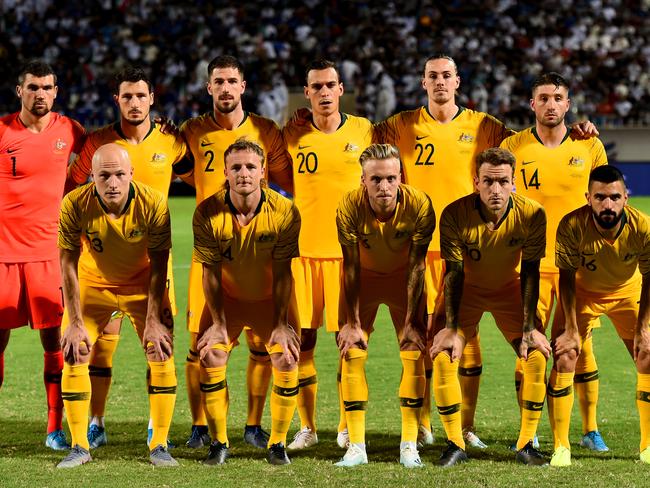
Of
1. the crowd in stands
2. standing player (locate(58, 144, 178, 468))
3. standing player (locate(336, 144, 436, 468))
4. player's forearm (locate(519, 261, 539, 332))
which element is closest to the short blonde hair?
standing player (locate(336, 144, 436, 468))

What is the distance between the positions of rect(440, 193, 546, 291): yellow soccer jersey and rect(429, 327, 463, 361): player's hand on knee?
0.40 m

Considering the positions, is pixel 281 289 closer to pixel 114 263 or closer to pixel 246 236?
pixel 246 236

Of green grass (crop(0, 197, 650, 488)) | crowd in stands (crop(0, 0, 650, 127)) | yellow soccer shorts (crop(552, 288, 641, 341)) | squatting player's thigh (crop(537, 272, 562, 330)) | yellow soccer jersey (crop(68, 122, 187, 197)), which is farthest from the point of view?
crowd in stands (crop(0, 0, 650, 127))

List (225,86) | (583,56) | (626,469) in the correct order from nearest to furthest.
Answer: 1. (626,469)
2. (225,86)
3. (583,56)

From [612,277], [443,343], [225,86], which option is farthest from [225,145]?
[612,277]

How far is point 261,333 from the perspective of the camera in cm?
641

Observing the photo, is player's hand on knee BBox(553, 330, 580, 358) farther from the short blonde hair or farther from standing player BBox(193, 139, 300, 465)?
standing player BBox(193, 139, 300, 465)

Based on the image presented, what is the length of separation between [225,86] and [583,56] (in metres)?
20.8

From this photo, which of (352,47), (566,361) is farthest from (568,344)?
(352,47)

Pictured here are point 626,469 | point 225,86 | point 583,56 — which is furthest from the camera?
point 583,56

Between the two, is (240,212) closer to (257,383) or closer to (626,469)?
(257,383)

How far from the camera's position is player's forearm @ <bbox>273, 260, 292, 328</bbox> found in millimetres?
6238

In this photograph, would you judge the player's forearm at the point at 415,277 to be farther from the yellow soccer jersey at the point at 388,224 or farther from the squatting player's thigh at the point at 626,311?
the squatting player's thigh at the point at 626,311

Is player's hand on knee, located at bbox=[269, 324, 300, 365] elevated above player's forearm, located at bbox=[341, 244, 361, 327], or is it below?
below
